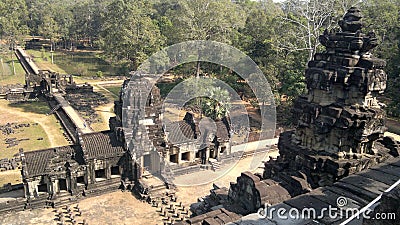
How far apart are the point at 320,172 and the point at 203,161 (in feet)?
43.5

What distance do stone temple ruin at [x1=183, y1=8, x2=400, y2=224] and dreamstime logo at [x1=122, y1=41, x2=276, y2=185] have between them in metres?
9.60

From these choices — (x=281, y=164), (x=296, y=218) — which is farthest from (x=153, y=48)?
(x=296, y=218)

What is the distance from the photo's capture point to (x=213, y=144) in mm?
27688

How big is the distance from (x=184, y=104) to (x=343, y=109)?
30.0 meters

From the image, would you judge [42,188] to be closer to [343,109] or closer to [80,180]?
[80,180]

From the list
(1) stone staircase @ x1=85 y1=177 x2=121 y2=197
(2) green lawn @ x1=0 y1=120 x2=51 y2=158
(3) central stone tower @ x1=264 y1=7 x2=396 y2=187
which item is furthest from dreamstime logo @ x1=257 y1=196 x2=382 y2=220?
(2) green lawn @ x1=0 y1=120 x2=51 y2=158

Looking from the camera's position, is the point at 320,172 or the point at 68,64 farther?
the point at 68,64

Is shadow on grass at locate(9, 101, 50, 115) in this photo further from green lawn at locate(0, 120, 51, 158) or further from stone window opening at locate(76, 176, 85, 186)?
stone window opening at locate(76, 176, 85, 186)

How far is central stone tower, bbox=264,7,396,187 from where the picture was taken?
49.1ft

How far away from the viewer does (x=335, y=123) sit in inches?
597

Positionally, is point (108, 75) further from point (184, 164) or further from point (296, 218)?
point (296, 218)

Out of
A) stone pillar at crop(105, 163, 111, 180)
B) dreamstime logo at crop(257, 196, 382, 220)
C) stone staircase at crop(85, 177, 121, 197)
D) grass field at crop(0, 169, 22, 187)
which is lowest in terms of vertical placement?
grass field at crop(0, 169, 22, 187)

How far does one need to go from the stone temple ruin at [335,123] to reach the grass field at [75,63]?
178 feet

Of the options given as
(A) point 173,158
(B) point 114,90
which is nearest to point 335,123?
(A) point 173,158
